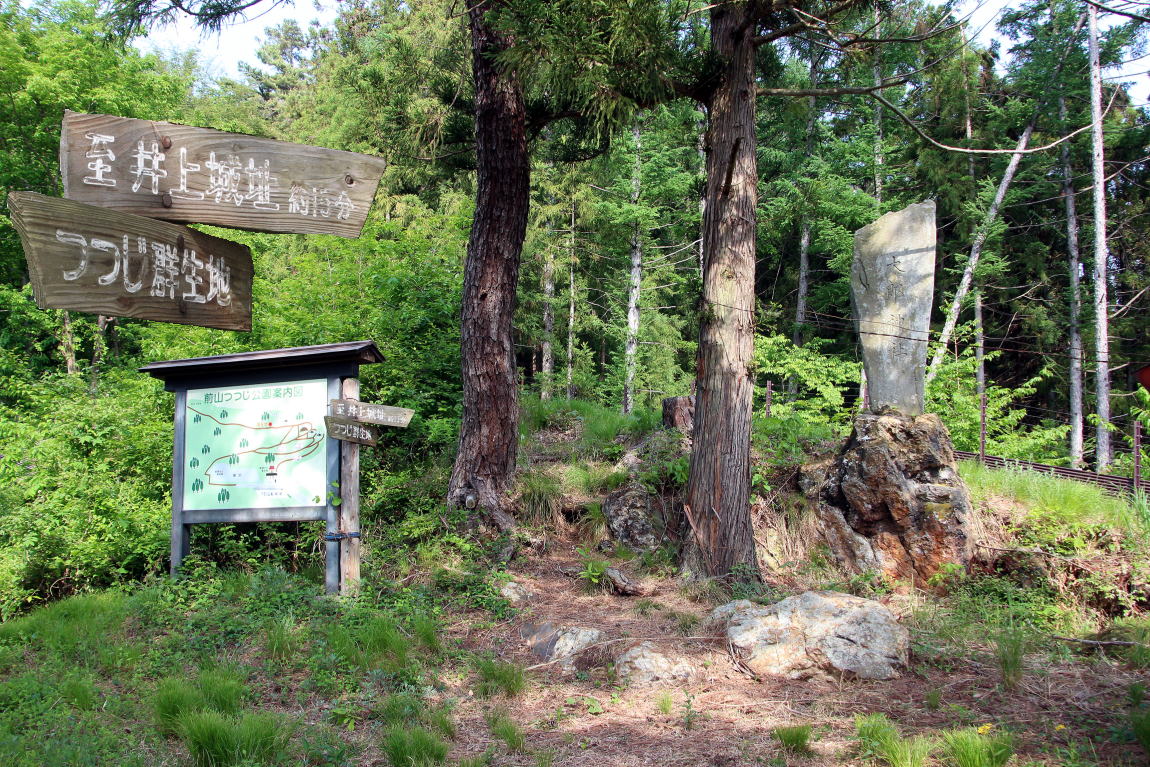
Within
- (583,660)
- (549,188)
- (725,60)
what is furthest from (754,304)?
(549,188)

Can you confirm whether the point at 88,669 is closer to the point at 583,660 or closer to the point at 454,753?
the point at 454,753

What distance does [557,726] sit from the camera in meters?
3.79

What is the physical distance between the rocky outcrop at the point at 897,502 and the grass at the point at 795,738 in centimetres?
357

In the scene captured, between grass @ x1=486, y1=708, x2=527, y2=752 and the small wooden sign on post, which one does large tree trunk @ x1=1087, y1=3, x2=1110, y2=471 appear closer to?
the small wooden sign on post

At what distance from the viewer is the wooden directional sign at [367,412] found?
17.6ft

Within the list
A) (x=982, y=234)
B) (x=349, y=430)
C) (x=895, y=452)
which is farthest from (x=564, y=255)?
(x=349, y=430)

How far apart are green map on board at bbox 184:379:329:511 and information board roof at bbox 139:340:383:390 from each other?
0.13 meters

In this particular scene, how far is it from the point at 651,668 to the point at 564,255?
16.1 metres

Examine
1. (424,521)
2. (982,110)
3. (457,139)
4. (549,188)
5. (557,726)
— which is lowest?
(557,726)

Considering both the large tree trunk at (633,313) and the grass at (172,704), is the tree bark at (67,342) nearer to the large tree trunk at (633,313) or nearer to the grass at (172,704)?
the large tree trunk at (633,313)

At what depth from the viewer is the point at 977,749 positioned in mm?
3055

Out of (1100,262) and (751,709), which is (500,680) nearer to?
(751,709)

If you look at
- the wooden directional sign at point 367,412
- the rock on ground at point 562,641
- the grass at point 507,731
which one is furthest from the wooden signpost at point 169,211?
the rock on ground at point 562,641

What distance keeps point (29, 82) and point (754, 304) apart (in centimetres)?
1602
